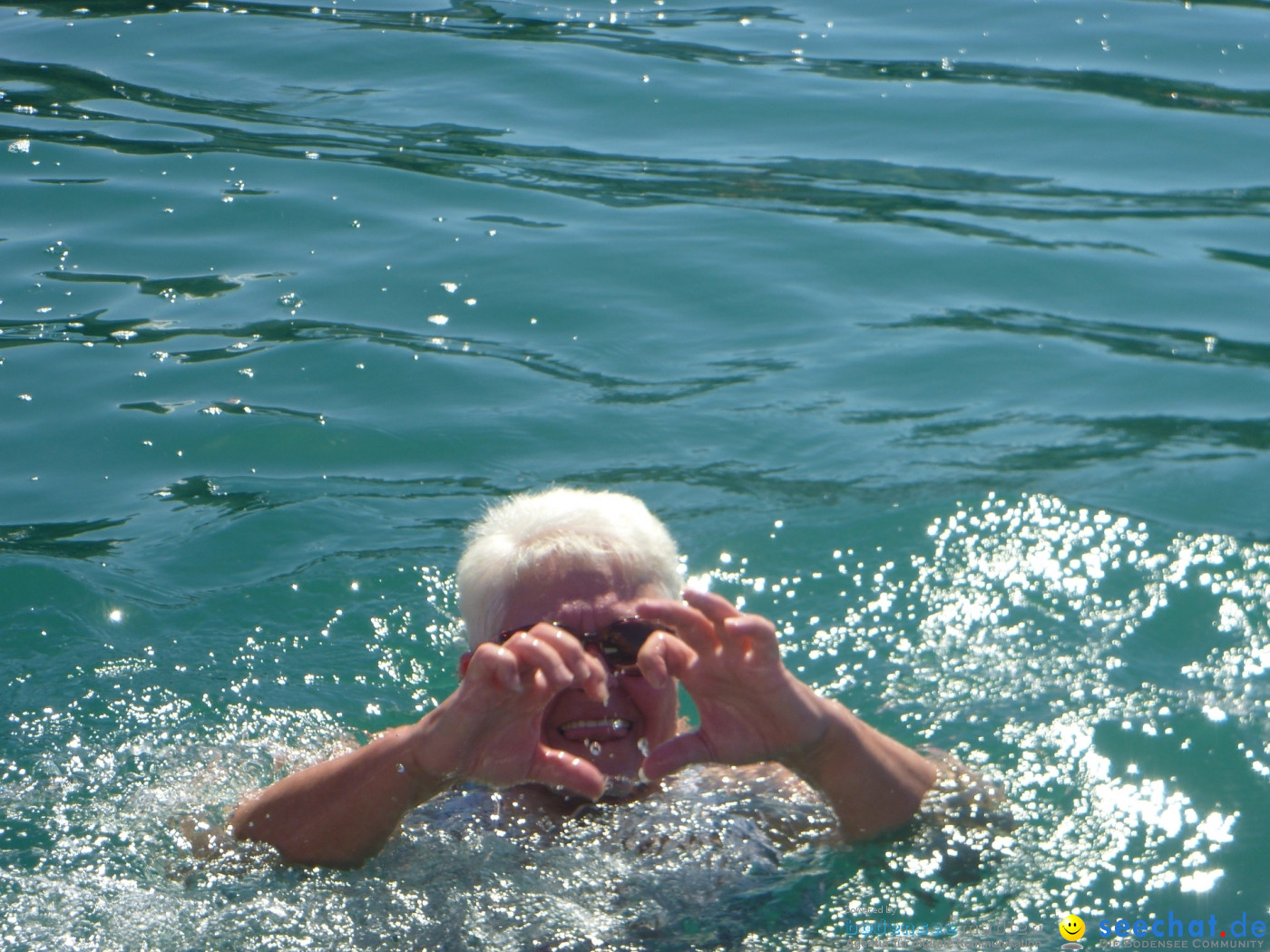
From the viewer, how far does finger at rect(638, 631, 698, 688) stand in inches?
121

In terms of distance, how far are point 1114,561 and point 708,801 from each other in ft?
6.59

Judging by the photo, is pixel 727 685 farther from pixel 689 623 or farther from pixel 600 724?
pixel 600 724

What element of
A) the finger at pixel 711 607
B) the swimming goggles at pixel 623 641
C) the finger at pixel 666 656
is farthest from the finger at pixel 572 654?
the swimming goggles at pixel 623 641

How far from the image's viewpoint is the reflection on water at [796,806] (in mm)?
3445

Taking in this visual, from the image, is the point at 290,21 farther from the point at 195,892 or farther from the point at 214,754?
the point at 195,892

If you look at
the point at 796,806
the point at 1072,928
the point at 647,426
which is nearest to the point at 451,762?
the point at 796,806

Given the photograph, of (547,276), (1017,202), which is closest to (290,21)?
(547,276)

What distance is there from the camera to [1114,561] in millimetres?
5031

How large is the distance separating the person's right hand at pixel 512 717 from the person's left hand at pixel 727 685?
150mm

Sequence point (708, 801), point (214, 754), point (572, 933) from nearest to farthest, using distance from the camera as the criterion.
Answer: point (572, 933) → point (708, 801) → point (214, 754)

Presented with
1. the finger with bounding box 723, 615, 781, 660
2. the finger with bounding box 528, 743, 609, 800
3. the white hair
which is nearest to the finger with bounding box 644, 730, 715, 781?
the finger with bounding box 528, 743, 609, 800

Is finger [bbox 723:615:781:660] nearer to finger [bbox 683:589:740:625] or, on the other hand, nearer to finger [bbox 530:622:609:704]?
finger [bbox 683:589:740:625]

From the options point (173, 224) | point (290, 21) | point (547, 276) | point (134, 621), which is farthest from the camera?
point (290, 21)

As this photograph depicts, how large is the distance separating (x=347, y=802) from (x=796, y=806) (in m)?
1.17
